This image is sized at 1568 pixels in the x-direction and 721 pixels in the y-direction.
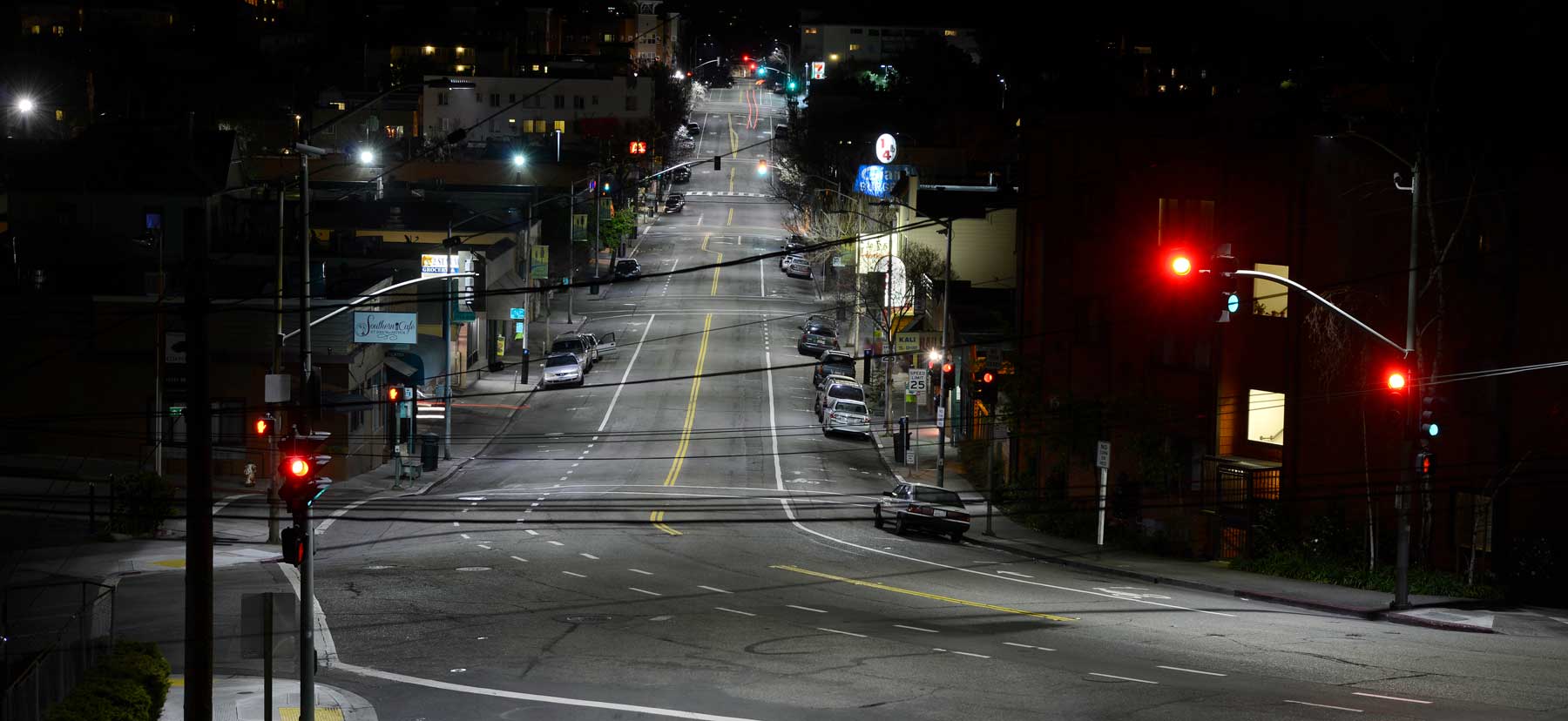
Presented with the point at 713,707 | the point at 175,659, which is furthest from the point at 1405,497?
the point at 175,659

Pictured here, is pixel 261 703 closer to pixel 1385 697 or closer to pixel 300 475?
pixel 300 475

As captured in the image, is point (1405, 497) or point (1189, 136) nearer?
point (1405, 497)

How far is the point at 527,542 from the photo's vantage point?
34250 millimetres

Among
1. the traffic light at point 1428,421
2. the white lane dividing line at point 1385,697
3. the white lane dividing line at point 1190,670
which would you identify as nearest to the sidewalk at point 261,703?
the white lane dividing line at point 1190,670

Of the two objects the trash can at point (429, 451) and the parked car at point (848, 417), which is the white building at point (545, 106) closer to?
the parked car at point (848, 417)

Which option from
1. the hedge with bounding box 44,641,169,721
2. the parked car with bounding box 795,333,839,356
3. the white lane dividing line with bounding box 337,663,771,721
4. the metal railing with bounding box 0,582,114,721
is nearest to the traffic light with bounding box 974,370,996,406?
the white lane dividing line with bounding box 337,663,771,721

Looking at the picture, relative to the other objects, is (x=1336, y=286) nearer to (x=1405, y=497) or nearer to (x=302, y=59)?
(x=1405, y=497)

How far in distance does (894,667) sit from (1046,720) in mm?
3657

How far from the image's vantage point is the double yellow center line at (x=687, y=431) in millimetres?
39075

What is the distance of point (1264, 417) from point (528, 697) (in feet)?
74.0

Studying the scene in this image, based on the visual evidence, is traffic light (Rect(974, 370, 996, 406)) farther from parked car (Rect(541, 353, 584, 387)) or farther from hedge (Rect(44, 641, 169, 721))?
hedge (Rect(44, 641, 169, 721))

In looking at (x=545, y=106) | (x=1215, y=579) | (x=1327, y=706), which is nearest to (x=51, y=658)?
(x=1327, y=706)

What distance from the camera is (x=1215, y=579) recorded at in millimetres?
32500

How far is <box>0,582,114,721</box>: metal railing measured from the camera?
597 inches
